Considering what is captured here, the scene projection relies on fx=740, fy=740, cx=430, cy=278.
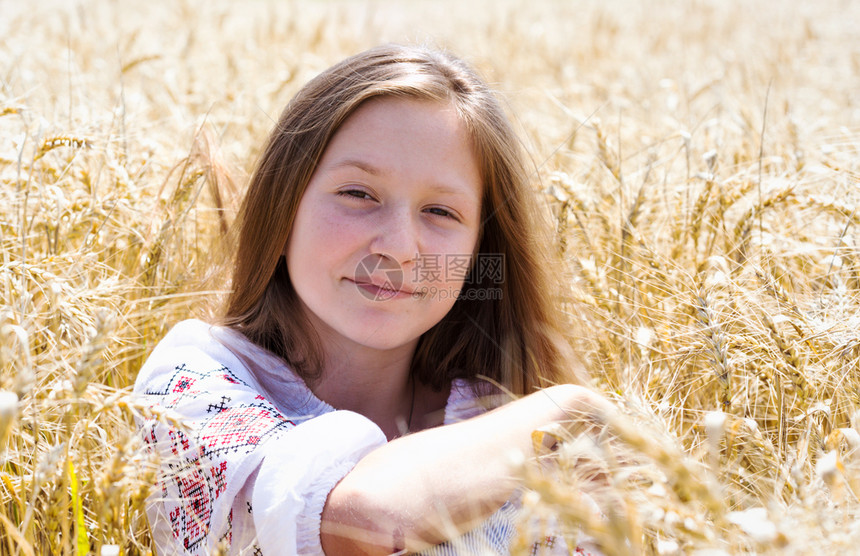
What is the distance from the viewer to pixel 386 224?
48.4 inches

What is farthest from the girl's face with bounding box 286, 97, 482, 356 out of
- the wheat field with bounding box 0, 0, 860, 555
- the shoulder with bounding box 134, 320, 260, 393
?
the wheat field with bounding box 0, 0, 860, 555

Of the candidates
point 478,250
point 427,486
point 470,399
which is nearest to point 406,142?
point 478,250

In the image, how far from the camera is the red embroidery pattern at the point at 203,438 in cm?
101

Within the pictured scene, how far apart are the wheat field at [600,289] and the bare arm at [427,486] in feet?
0.26

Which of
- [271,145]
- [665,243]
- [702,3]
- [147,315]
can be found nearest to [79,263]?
[147,315]

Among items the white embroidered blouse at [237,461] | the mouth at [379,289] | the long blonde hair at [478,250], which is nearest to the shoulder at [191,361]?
the white embroidered blouse at [237,461]

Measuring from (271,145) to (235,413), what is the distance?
615mm

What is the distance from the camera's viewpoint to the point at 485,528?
1081 mm

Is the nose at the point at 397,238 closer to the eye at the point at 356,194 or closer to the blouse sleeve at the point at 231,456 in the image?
the eye at the point at 356,194

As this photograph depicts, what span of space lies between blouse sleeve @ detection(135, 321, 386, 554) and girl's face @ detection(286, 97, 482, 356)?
223 mm

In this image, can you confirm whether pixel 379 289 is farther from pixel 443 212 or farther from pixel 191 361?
pixel 191 361

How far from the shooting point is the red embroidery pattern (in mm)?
1013

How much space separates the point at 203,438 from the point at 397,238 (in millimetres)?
430

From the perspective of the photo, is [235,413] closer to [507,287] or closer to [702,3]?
[507,287]
